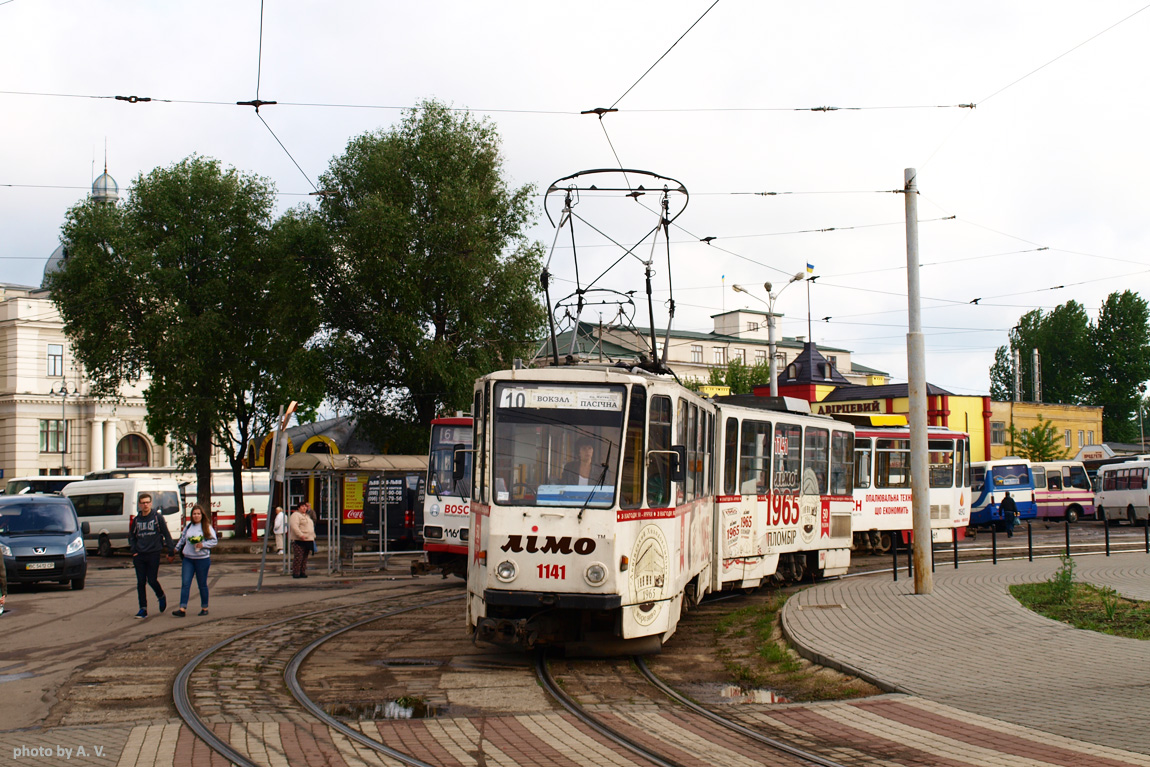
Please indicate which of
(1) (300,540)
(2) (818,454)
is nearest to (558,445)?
(2) (818,454)

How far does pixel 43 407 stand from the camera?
220ft

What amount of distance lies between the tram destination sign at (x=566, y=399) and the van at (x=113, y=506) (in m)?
25.0

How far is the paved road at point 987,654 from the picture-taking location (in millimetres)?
8062

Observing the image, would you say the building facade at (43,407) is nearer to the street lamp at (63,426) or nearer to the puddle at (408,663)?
the street lamp at (63,426)

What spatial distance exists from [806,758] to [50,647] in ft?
30.9

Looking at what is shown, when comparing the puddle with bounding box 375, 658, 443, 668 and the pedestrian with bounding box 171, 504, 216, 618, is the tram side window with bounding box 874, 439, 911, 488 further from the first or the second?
the puddle with bounding box 375, 658, 443, 668

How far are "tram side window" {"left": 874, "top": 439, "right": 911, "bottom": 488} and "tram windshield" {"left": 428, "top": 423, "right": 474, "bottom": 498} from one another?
9.27 m

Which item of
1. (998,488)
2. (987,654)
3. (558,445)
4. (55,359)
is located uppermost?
(55,359)

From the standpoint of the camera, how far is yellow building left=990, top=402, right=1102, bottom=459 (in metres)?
68.4

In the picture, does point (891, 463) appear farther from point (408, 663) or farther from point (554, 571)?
point (408, 663)

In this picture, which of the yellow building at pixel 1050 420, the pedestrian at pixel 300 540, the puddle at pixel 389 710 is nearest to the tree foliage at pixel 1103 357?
the yellow building at pixel 1050 420

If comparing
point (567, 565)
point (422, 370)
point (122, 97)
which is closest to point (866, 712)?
point (567, 565)

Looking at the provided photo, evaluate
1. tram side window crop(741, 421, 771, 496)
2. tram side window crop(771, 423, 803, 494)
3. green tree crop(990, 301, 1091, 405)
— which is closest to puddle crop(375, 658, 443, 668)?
tram side window crop(741, 421, 771, 496)

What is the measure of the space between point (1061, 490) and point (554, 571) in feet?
135
